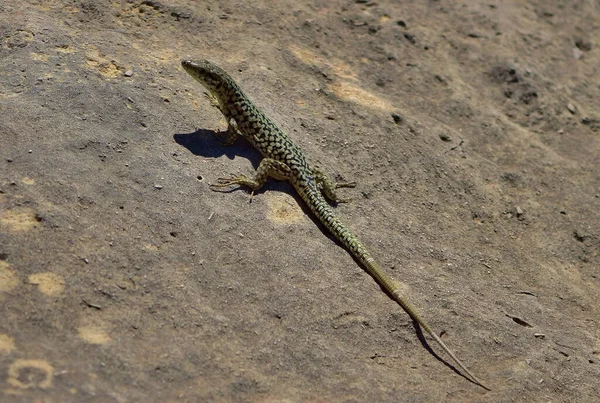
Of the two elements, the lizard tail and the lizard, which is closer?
the lizard tail

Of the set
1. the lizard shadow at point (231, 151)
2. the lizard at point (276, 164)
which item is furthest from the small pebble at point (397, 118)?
the lizard shadow at point (231, 151)

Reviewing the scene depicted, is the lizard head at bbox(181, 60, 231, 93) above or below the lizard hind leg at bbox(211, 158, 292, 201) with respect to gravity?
above

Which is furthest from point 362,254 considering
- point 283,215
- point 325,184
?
point 325,184

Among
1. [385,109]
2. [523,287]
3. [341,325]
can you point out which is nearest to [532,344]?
[523,287]

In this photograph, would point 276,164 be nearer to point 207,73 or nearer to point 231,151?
point 231,151

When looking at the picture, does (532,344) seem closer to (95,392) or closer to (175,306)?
(175,306)

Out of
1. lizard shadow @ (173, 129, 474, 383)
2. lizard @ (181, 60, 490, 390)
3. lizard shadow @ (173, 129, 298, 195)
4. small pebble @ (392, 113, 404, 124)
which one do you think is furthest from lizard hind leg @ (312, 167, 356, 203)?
small pebble @ (392, 113, 404, 124)

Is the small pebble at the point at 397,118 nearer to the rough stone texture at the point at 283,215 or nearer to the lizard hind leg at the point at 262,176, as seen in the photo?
the rough stone texture at the point at 283,215

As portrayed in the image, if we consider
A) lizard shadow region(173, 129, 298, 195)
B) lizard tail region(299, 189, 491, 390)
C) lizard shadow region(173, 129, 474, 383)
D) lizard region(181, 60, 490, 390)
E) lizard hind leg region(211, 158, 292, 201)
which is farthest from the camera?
lizard shadow region(173, 129, 298, 195)

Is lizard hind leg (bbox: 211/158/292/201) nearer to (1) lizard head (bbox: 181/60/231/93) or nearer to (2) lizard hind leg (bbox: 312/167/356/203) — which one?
(2) lizard hind leg (bbox: 312/167/356/203)
